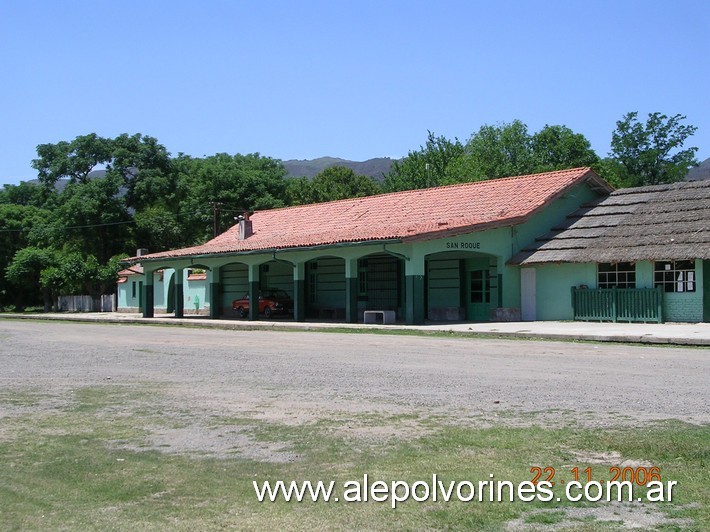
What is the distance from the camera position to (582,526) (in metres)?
5.41

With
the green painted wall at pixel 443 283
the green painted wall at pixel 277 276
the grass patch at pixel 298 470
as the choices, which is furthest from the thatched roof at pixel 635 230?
the grass patch at pixel 298 470

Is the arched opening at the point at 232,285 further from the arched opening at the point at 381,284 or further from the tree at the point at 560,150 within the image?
the tree at the point at 560,150

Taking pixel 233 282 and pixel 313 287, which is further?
pixel 233 282

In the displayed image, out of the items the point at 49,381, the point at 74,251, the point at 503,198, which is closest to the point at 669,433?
the point at 49,381

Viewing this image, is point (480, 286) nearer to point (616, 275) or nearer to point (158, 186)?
point (616, 275)

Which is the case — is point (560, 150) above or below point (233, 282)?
above

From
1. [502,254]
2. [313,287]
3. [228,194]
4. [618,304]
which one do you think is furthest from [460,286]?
[228,194]

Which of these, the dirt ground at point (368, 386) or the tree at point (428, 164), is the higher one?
the tree at point (428, 164)

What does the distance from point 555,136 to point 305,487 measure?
61901 millimetres

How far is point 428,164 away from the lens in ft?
244

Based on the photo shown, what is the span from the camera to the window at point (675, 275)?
90.7 feet

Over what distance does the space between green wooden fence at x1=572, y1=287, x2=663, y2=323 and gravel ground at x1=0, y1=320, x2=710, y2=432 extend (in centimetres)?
851

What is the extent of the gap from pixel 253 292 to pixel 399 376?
2400 centimetres

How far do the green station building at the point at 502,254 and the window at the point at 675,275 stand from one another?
1.4 inches
